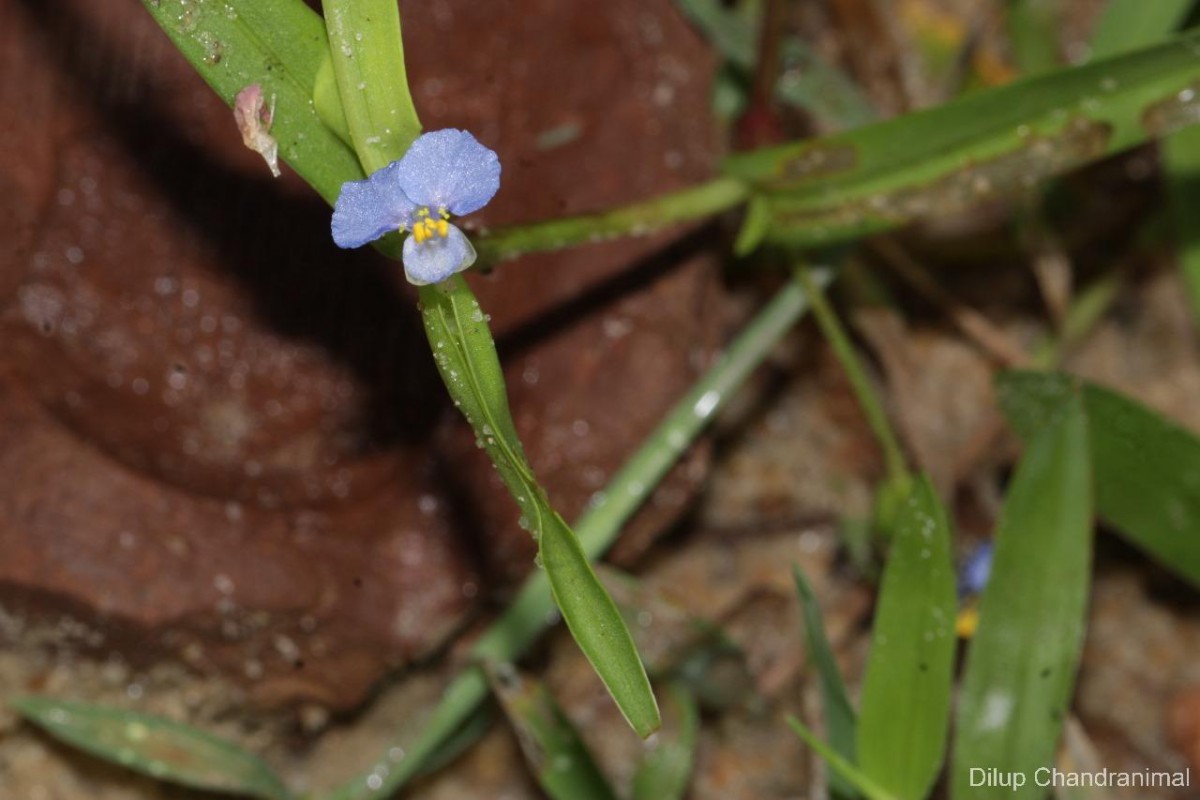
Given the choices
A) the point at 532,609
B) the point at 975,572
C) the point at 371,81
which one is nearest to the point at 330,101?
the point at 371,81

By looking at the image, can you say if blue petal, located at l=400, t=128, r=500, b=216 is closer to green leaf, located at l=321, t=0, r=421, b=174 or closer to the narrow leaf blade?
green leaf, located at l=321, t=0, r=421, b=174

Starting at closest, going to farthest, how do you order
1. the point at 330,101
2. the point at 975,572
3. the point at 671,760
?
the point at 330,101, the point at 671,760, the point at 975,572

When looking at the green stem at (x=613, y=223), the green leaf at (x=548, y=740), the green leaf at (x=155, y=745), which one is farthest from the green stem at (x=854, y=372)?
the green leaf at (x=155, y=745)

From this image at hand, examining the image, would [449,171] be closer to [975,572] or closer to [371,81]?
[371,81]

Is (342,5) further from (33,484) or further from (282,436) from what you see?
(33,484)

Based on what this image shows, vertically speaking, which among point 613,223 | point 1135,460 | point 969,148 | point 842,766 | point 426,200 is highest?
point 613,223

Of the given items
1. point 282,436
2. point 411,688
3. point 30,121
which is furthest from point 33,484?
point 411,688
